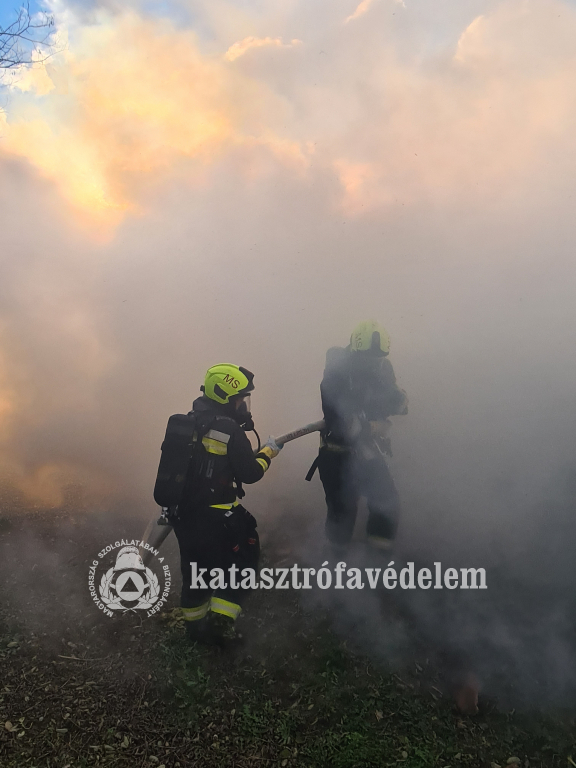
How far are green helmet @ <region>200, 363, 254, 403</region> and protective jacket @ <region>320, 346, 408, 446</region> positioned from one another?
97 cm

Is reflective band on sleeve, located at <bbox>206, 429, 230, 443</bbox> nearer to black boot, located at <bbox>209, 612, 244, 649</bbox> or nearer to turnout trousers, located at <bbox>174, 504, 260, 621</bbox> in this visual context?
turnout trousers, located at <bbox>174, 504, 260, 621</bbox>

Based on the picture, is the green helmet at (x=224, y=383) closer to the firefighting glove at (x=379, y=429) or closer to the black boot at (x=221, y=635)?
the firefighting glove at (x=379, y=429)

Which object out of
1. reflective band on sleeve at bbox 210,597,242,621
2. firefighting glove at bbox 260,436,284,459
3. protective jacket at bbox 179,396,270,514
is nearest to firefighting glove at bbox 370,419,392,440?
firefighting glove at bbox 260,436,284,459

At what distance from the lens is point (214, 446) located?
3.41m

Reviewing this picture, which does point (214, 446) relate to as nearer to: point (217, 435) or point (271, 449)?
point (217, 435)

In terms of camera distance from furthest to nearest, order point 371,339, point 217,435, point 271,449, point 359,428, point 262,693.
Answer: point 359,428 → point 371,339 → point 271,449 → point 217,435 → point 262,693

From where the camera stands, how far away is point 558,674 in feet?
9.98

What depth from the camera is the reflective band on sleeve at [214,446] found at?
11.2 feet

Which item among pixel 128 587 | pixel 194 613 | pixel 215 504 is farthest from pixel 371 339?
pixel 128 587

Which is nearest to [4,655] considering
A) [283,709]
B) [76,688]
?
[76,688]

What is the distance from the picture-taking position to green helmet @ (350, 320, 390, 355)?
4.02 m

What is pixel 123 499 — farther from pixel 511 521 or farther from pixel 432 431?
pixel 511 521

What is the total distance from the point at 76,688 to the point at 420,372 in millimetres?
4637

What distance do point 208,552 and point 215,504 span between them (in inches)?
14.7
